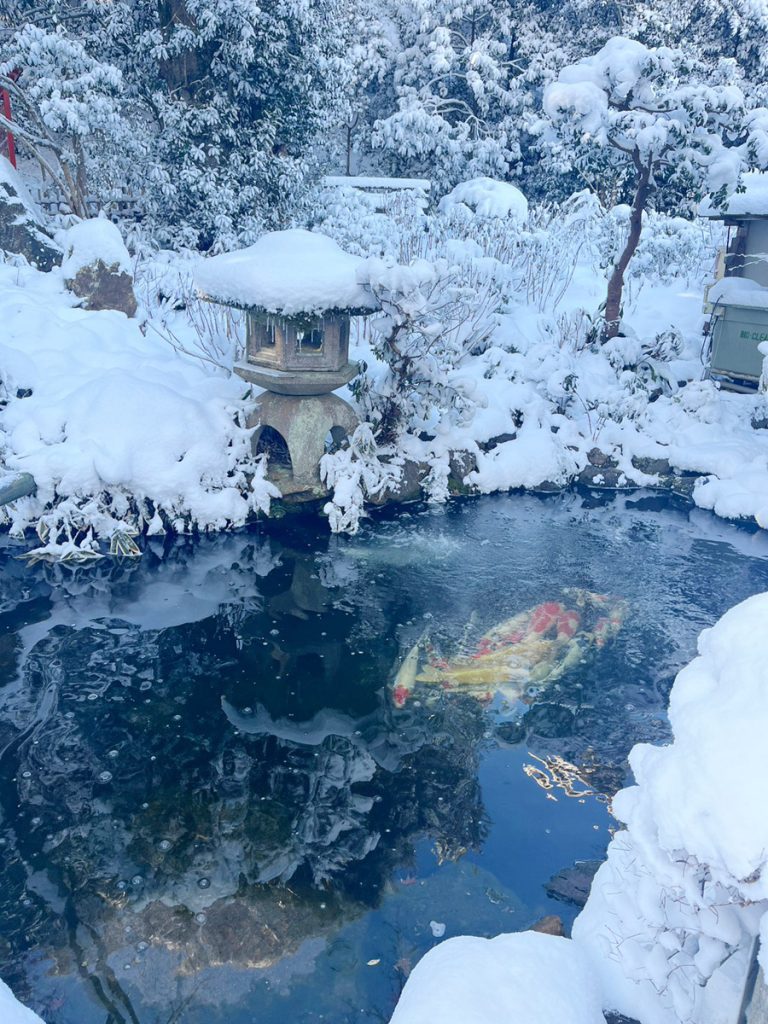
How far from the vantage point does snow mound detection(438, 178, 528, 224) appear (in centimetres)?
1838

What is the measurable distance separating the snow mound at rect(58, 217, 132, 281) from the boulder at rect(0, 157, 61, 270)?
1288 mm

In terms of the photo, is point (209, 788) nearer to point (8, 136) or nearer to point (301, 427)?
point (301, 427)

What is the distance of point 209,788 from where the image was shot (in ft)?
17.5

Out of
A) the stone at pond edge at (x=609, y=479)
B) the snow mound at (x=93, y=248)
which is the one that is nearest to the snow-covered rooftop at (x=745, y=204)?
the stone at pond edge at (x=609, y=479)

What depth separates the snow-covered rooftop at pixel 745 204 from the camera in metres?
12.1

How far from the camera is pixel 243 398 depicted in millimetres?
10617

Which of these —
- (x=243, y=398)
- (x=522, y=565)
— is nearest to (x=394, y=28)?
(x=243, y=398)

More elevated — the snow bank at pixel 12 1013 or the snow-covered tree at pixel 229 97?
the snow-covered tree at pixel 229 97

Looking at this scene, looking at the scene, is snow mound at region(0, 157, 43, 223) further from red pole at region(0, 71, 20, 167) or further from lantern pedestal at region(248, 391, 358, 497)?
lantern pedestal at region(248, 391, 358, 497)

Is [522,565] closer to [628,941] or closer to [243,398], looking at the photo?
[243,398]

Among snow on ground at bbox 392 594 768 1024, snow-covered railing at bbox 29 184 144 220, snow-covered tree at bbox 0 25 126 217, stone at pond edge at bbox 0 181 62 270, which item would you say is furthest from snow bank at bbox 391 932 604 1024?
Answer: snow-covered railing at bbox 29 184 144 220

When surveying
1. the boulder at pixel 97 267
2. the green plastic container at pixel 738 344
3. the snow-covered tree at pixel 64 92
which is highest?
the snow-covered tree at pixel 64 92

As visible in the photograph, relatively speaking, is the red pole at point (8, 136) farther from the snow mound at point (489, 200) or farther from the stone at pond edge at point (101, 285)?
the snow mound at point (489, 200)

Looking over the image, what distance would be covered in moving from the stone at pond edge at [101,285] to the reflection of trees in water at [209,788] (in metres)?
6.72
